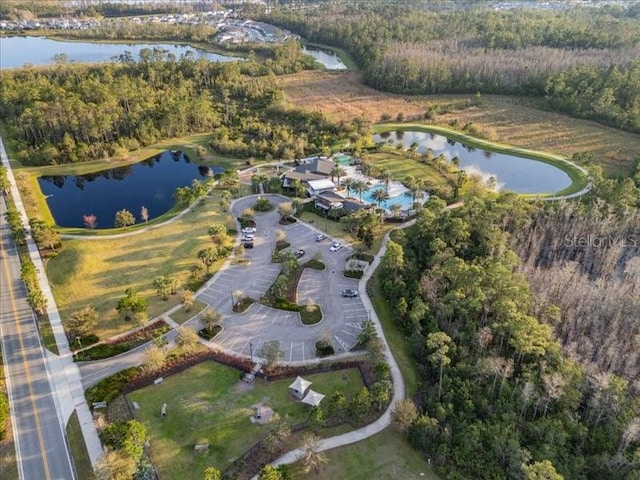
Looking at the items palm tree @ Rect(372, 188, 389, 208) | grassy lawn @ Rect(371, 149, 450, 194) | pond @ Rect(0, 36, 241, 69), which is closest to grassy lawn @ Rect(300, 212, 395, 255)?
palm tree @ Rect(372, 188, 389, 208)

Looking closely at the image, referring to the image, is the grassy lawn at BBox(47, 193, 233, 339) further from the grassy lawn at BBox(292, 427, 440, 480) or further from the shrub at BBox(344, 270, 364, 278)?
the grassy lawn at BBox(292, 427, 440, 480)

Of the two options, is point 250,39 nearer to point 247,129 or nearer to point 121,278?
point 247,129

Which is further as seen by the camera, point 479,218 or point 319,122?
point 319,122

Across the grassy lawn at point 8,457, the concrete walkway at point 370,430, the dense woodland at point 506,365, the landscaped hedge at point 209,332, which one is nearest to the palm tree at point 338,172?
the dense woodland at point 506,365

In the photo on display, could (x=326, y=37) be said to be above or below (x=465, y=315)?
above

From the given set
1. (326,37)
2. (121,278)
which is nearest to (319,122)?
(121,278)

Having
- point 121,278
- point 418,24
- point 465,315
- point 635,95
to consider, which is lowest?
point 121,278
